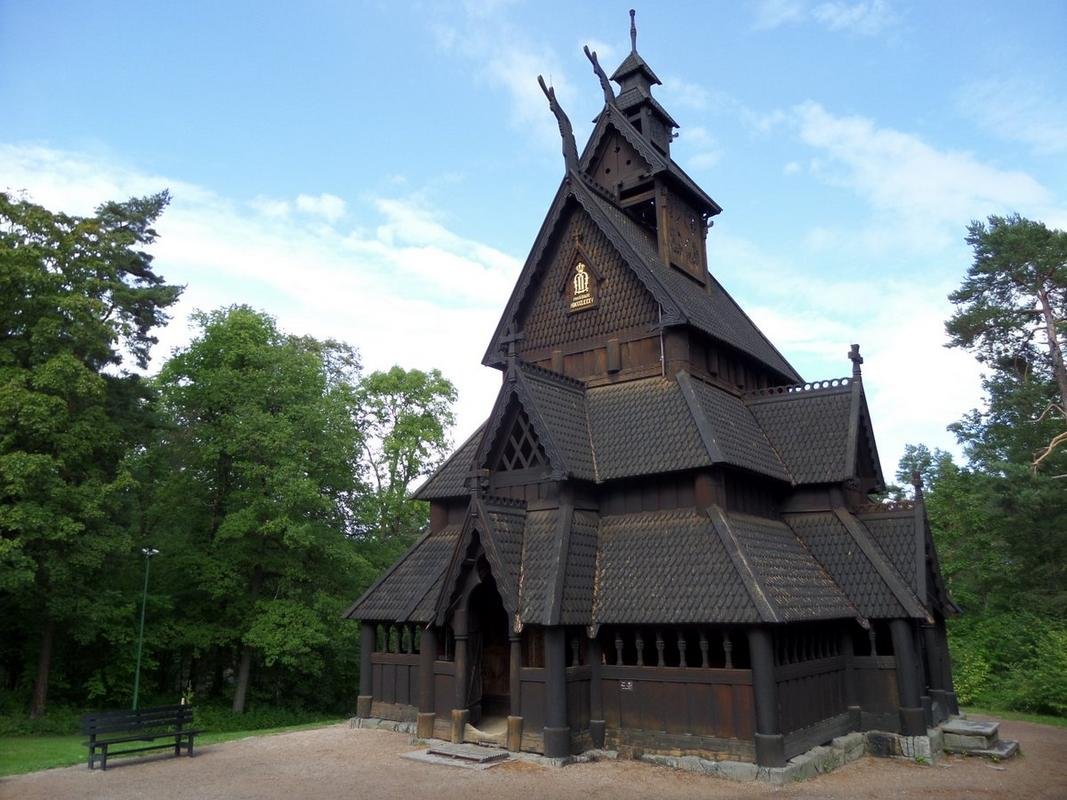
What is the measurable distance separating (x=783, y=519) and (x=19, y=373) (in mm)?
21329

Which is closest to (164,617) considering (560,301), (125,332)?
(125,332)

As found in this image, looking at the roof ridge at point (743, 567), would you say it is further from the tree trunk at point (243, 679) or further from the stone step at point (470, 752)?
the tree trunk at point (243, 679)

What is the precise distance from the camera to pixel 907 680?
14430 mm

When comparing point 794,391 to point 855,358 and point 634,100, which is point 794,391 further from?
point 634,100

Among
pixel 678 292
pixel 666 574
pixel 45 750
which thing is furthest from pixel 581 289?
pixel 45 750

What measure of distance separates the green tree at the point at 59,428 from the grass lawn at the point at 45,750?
2873 millimetres

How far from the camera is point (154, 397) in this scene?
26953 mm

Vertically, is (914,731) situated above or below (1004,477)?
below

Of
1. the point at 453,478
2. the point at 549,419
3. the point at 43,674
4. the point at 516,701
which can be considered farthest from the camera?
the point at 43,674

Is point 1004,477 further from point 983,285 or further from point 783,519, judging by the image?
point 783,519

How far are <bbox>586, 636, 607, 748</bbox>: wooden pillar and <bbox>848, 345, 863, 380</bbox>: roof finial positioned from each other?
9183 mm

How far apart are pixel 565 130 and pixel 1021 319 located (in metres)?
20.0

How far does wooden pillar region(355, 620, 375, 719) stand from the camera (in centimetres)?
1712

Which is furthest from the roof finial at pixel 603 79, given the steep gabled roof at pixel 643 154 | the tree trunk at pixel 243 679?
the tree trunk at pixel 243 679
